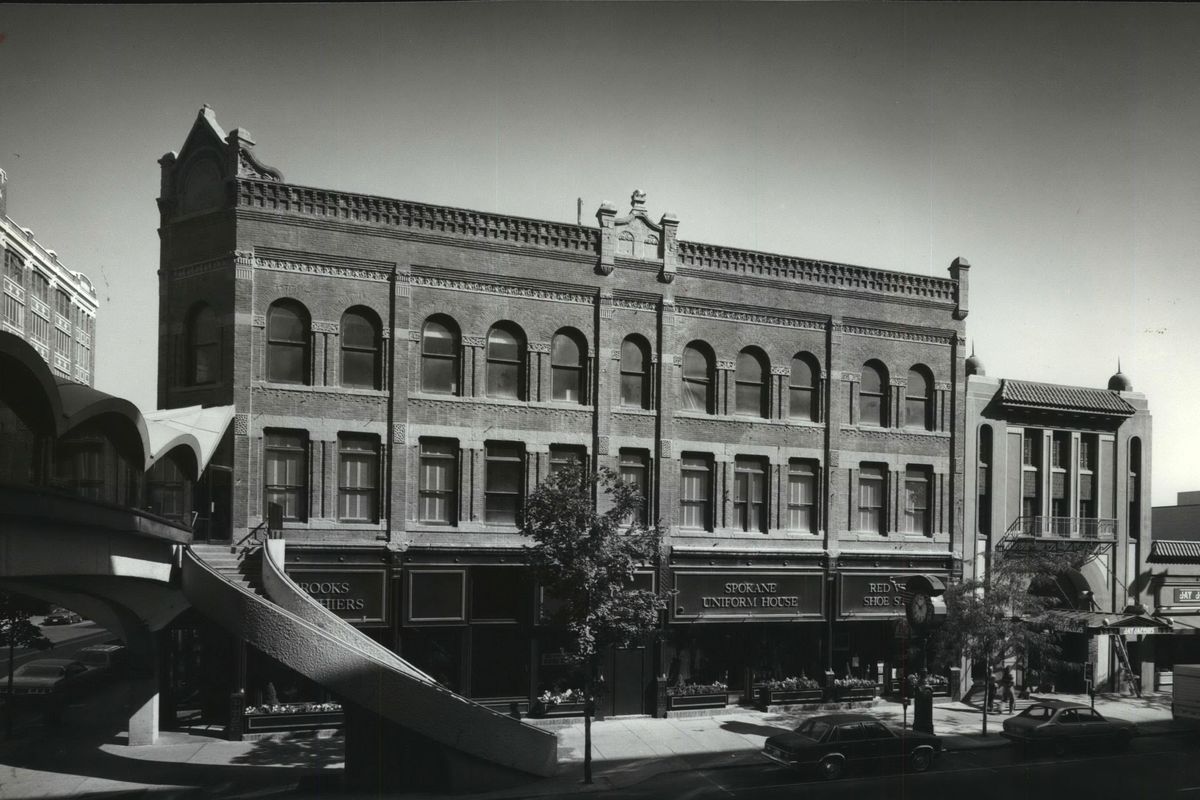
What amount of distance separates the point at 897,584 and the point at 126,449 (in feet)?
72.9

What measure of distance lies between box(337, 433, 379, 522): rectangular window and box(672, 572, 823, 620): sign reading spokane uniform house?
882cm

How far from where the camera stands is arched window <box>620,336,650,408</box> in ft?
87.4

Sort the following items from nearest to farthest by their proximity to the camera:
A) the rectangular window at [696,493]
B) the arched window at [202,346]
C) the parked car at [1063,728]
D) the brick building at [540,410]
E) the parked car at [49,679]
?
1. the parked car at [1063,728]
2. the brick building at [540,410]
3. the arched window at [202,346]
4. the parked car at [49,679]
5. the rectangular window at [696,493]

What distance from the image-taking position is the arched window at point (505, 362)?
25.4 m

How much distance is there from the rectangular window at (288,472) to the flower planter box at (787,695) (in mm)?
13811

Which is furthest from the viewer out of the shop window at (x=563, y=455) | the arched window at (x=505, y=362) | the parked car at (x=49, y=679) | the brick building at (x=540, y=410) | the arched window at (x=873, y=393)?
the arched window at (x=873, y=393)

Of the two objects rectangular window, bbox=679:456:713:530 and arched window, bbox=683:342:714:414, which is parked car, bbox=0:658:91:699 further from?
arched window, bbox=683:342:714:414

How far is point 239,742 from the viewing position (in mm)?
21234

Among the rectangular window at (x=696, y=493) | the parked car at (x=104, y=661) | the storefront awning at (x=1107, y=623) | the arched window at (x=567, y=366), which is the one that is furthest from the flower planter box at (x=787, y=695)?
the parked car at (x=104, y=661)

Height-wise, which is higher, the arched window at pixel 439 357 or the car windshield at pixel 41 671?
the arched window at pixel 439 357

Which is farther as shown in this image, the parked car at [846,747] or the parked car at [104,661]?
the parked car at [104,661]

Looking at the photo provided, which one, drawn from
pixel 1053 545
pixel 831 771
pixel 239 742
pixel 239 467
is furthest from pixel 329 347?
pixel 1053 545

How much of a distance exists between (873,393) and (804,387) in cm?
263

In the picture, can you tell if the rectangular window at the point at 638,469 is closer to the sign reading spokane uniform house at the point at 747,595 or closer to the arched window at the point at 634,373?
the arched window at the point at 634,373
